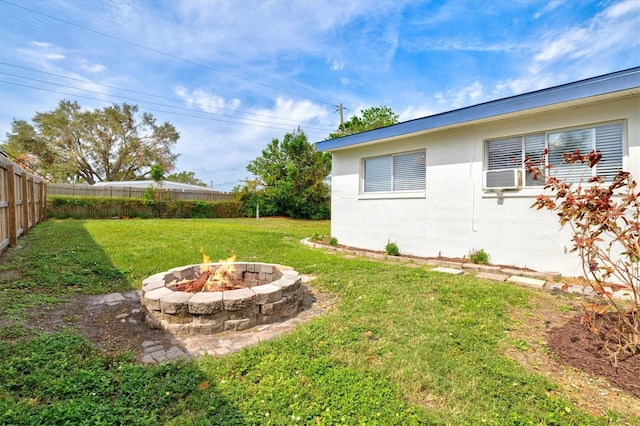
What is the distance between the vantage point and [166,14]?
10148 mm

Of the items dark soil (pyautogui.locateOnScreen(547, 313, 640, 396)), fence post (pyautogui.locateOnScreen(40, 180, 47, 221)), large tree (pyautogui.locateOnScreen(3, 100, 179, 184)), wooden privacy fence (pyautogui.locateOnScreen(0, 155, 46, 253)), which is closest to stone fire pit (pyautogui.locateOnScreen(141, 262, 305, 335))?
dark soil (pyautogui.locateOnScreen(547, 313, 640, 396))

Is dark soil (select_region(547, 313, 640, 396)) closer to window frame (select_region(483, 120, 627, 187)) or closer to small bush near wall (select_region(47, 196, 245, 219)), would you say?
window frame (select_region(483, 120, 627, 187))

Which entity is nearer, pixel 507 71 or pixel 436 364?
pixel 436 364

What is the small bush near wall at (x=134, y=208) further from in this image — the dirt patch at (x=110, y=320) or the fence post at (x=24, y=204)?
the dirt patch at (x=110, y=320)

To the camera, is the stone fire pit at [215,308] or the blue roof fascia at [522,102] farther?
the blue roof fascia at [522,102]

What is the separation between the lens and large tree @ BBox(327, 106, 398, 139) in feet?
64.5

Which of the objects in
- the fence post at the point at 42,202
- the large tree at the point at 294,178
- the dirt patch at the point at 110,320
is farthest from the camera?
the large tree at the point at 294,178

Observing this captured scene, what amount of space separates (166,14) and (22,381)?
455 inches

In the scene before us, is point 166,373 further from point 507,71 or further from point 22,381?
point 507,71

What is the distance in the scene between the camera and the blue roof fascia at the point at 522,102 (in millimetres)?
4293

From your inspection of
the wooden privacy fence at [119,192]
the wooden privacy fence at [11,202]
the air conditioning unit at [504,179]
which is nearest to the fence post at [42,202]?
the wooden privacy fence at [119,192]

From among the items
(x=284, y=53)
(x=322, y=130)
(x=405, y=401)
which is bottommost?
(x=405, y=401)

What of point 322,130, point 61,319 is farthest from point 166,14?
point 322,130

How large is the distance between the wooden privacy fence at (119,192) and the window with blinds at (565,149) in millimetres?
18445
